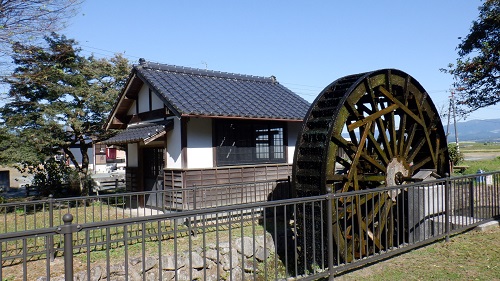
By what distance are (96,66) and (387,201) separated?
12575 millimetres

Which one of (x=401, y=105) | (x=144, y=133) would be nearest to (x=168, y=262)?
(x=144, y=133)

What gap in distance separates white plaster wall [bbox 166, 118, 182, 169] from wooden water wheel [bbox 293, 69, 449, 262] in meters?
4.39

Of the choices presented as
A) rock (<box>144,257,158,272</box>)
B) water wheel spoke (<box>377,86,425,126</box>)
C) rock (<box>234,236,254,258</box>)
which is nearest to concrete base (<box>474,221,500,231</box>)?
water wheel spoke (<box>377,86,425,126</box>)

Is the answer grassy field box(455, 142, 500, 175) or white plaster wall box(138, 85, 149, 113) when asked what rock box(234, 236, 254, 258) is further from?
grassy field box(455, 142, 500, 175)

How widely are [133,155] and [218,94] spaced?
12.9ft

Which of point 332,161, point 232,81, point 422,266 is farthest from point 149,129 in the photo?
point 422,266

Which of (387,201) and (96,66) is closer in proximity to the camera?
(387,201)

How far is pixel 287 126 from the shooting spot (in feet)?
41.2

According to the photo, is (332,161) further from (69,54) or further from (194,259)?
(69,54)

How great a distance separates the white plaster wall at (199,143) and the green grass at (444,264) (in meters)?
6.27

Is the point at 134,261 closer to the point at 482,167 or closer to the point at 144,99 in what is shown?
the point at 144,99

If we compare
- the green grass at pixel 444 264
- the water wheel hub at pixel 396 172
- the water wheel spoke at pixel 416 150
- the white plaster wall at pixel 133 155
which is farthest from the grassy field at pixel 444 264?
the white plaster wall at pixel 133 155

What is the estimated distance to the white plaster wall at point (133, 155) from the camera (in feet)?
43.0

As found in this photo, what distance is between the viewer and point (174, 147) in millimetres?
10836
